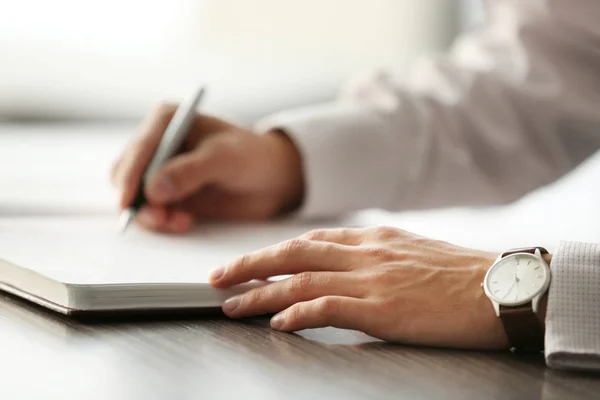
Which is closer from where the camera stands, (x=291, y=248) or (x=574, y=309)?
(x=574, y=309)

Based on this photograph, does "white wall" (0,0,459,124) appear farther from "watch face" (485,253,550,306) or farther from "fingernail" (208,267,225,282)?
"watch face" (485,253,550,306)

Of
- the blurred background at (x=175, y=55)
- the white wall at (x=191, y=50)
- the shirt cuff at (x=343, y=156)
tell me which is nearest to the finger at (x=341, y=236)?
the shirt cuff at (x=343, y=156)

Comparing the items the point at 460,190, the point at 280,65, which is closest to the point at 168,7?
the point at 280,65

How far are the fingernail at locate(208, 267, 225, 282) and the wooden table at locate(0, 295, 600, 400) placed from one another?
39mm

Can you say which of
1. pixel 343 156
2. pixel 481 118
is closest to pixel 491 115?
pixel 481 118

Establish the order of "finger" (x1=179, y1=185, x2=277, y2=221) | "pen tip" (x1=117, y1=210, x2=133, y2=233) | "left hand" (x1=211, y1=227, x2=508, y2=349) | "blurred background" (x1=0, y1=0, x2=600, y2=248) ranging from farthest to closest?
"blurred background" (x1=0, y1=0, x2=600, y2=248) < "finger" (x1=179, y1=185, x2=277, y2=221) < "pen tip" (x1=117, y1=210, x2=133, y2=233) < "left hand" (x1=211, y1=227, x2=508, y2=349)

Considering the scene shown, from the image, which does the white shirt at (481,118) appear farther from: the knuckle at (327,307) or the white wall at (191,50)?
the white wall at (191,50)

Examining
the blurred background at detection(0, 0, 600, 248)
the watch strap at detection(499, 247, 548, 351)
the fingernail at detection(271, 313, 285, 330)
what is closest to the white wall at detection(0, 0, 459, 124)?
the blurred background at detection(0, 0, 600, 248)

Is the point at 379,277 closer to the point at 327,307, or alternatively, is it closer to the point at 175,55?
the point at 327,307

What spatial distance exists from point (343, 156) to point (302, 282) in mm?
587

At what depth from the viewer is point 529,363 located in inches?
25.6

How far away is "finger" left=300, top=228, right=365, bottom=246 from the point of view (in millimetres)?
805

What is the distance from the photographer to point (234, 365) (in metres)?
0.62

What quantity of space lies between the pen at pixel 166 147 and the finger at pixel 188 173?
1 centimetres
